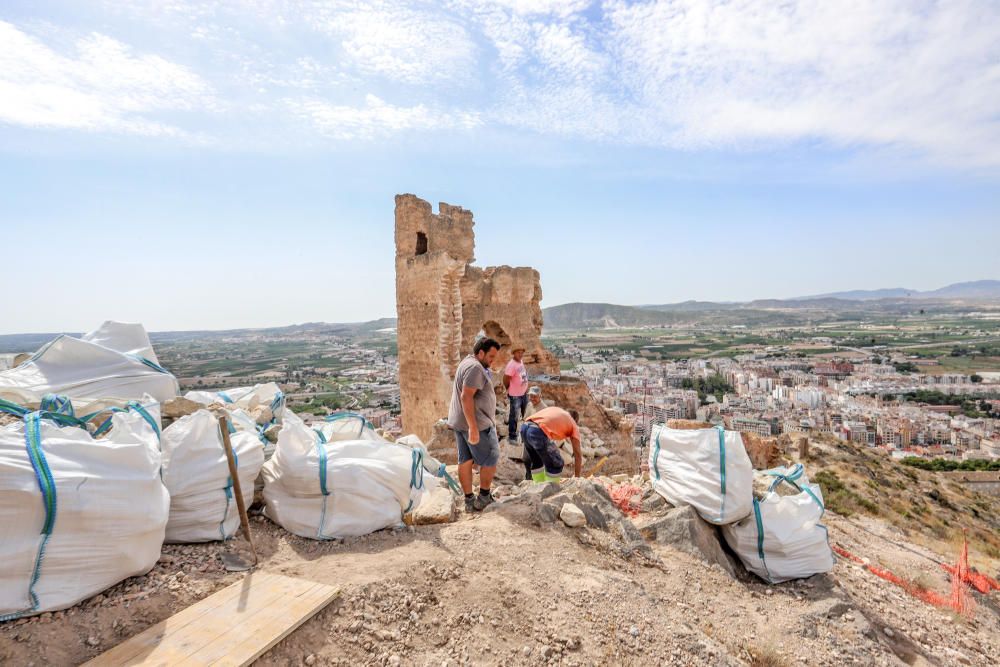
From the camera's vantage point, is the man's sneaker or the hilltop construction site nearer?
the hilltop construction site

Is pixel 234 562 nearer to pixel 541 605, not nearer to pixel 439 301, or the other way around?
pixel 541 605

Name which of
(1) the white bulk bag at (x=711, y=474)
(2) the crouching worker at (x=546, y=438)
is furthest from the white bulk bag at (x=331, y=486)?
(1) the white bulk bag at (x=711, y=474)

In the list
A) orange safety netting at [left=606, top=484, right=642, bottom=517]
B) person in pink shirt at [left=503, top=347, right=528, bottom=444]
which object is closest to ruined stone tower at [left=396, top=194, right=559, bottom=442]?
person in pink shirt at [left=503, top=347, right=528, bottom=444]

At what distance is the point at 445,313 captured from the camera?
31.2 feet

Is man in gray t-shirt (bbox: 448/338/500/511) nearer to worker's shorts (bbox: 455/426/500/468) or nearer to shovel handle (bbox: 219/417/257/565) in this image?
worker's shorts (bbox: 455/426/500/468)

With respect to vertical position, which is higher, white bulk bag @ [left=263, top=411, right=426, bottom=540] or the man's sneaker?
white bulk bag @ [left=263, top=411, right=426, bottom=540]

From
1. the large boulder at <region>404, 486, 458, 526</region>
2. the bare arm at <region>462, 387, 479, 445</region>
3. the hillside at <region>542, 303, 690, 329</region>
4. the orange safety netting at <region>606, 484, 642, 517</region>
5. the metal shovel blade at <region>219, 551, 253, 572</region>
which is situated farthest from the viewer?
the hillside at <region>542, 303, 690, 329</region>

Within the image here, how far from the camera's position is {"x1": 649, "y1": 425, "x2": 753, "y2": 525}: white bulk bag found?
4.32 m

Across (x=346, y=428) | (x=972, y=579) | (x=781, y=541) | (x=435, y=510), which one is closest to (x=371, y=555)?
(x=435, y=510)

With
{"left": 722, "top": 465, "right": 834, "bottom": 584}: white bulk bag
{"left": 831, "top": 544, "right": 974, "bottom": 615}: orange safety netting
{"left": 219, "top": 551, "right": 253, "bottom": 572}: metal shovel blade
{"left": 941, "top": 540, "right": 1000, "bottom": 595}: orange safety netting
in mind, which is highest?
{"left": 219, "top": 551, "right": 253, "bottom": 572}: metal shovel blade

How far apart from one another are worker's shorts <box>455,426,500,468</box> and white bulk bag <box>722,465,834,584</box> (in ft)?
7.26

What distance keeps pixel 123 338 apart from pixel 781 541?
6.51 metres

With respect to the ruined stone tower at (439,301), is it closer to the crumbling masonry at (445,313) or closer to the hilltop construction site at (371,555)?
the crumbling masonry at (445,313)

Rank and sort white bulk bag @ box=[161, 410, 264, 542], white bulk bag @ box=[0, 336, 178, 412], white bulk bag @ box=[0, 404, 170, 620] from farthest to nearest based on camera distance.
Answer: white bulk bag @ box=[0, 336, 178, 412]
white bulk bag @ box=[161, 410, 264, 542]
white bulk bag @ box=[0, 404, 170, 620]
